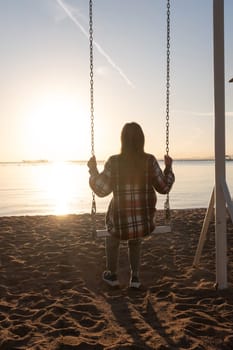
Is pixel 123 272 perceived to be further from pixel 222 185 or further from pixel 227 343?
pixel 227 343

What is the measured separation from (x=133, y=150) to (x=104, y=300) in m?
1.55

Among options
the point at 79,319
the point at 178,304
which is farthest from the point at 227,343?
the point at 79,319

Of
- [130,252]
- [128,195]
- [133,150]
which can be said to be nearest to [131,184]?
[128,195]

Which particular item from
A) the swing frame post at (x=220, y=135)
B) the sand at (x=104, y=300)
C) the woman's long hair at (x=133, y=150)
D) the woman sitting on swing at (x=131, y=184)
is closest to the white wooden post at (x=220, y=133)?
the swing frame post at (x=220, y=135)

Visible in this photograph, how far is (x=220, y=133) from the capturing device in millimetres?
4594

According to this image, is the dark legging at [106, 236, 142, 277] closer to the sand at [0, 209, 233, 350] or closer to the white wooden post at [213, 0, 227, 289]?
the sand at [0, 209, 233, 350]

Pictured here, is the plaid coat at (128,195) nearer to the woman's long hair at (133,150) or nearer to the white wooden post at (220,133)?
the woman's long hair at (133,150)

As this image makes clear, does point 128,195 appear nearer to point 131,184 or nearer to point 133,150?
point 131,184

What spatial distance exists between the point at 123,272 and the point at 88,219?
509 centimetres

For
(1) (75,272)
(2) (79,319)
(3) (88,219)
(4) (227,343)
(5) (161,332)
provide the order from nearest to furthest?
(4) (227,343), (5) (161,332), (2) (79,319), (1) (75,272), (3) (88,219)

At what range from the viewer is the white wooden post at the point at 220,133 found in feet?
14.9

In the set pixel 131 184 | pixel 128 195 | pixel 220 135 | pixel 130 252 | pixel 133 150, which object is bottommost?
pixel 130 252

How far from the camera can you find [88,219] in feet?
34.6

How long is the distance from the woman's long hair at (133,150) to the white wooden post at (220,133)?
838 mm
